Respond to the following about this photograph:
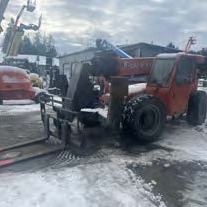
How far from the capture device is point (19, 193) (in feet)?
17.2

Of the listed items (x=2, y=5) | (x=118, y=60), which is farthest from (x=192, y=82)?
(x=2, y=5)

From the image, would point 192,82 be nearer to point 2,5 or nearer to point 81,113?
point 81,113

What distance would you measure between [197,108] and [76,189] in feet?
17.9

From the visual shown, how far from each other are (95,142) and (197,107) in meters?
3.24

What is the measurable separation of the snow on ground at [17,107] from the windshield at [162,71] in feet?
19.8

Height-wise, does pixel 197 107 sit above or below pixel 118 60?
below

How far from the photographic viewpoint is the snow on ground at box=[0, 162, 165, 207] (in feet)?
16.4

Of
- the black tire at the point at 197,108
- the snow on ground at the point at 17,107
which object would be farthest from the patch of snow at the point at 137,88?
the snow on ground at the point at 17,107

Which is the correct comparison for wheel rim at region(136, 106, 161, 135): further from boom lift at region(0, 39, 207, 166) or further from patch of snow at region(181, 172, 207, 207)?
patch of snow at region(181, 172, 207, 207)

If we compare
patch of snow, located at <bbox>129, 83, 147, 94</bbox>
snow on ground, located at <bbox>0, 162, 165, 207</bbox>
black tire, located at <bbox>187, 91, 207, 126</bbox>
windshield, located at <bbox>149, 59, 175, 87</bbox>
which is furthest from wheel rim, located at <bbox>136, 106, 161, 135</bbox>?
snow on ground, located at <bbox>0, 162, 165, 207</bbox>

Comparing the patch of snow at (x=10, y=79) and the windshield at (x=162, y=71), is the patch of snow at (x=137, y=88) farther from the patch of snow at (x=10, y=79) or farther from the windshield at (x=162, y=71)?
the patch of snow at (x=10, y=79)

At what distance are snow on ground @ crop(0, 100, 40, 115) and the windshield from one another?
604 cm

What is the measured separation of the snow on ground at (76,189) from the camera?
196 inches

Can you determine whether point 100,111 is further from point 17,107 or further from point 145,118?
point 17,107
